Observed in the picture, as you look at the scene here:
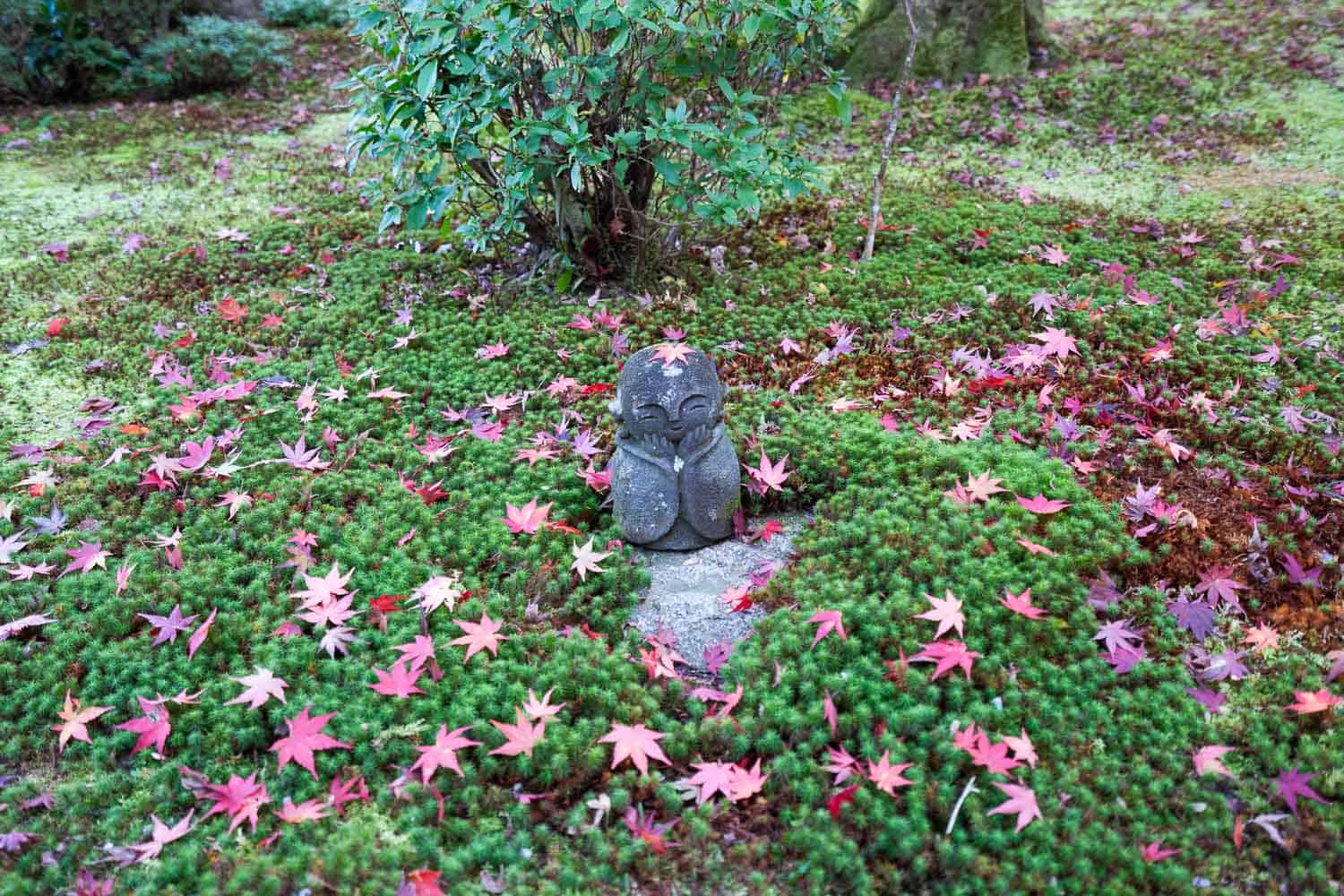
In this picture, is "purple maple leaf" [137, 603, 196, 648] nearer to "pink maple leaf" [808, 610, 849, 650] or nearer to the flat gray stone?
the flat gray stone

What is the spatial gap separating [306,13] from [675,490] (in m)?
12.1

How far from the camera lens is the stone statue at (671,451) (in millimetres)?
3426

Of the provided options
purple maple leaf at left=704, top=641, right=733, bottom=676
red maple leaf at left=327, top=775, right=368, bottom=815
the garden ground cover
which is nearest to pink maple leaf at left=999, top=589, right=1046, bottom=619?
the garden ground cover

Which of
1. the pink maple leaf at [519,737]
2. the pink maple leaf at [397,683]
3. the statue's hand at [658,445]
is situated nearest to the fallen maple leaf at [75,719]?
the pink maple leaf at [397,683]

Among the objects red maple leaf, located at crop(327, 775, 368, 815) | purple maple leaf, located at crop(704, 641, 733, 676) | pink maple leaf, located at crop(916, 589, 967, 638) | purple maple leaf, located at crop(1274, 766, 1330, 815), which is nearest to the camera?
purple maple leaf, located at crop(1274, 766, 1330, 815)

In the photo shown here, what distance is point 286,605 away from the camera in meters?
3.34

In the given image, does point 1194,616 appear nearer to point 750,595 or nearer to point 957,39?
point 750,595

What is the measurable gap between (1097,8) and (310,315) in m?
10.4

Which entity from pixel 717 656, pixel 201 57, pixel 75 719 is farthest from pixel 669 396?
pixel 201 57

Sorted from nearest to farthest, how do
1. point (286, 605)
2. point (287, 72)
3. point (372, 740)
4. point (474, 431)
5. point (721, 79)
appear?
point (372, 740) < point (286, 605) < point (474, 431) < point (721, 79) < point (287, 72)

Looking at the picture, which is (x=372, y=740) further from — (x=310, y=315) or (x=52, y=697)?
(x=310, y=315)

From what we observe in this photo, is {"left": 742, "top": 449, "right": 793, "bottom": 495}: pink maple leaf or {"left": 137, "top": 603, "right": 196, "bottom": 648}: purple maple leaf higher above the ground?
{"left": 742, "top": 449, "right": 793, "bottom": 495}: pink maple leaf

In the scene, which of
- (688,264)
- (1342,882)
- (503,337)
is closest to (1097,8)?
(688,264)

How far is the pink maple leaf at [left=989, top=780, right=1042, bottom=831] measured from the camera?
248cm
